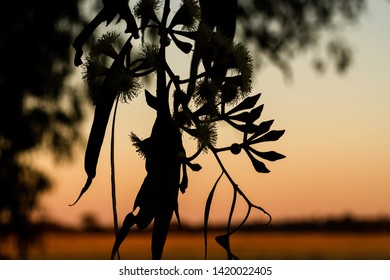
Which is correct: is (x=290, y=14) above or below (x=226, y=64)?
above

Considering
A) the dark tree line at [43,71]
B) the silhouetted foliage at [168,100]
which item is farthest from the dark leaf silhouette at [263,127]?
the dark tree line at [43,71]

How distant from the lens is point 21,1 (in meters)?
2.38

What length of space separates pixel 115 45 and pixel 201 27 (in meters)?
0.09

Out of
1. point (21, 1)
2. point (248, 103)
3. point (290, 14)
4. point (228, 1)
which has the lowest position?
point (248, 103)

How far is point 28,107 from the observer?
240 cm

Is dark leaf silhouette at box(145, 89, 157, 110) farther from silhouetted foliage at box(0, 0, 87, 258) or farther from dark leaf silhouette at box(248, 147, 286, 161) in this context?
silhouetted foliage at box(0, 0, 87, 258)

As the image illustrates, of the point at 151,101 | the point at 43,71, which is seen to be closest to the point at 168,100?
the point at 151,101

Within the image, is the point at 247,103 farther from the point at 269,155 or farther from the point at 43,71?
the point at 43,71

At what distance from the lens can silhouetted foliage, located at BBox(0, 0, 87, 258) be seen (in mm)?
2281
